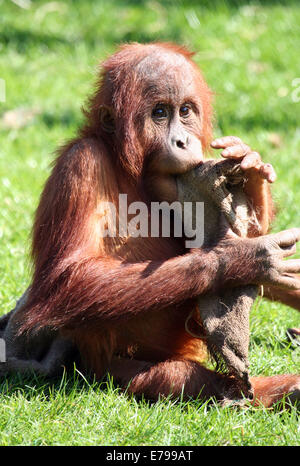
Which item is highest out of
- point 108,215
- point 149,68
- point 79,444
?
point 149,68

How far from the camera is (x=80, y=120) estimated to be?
26.2ft

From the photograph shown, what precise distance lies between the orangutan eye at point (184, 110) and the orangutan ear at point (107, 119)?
1.24 ft

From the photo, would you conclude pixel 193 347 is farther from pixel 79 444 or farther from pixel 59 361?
pixel 79 444

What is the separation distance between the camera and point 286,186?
688 cm

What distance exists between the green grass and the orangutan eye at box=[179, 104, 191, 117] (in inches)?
35.6

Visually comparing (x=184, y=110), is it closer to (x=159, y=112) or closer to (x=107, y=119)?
(x=159, y=112)

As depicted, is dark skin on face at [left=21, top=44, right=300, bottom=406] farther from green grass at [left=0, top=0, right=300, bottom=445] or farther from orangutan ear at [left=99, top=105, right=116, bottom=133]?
green grass at [left=0, top=0, right=300, bottom=445]

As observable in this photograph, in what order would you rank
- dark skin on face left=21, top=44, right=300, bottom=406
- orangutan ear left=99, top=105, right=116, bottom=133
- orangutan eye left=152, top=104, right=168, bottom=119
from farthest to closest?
orangutan ear left=99, top=105, right=116, bottom=133 < orangutan eye left=152, top=104, right=168, bottom=119 < dark skin on face left=21, top=44, right=300, bottom=406

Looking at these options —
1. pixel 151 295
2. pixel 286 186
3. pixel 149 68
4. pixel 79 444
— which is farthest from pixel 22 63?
pixel 79 444

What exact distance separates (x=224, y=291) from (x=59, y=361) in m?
1.07

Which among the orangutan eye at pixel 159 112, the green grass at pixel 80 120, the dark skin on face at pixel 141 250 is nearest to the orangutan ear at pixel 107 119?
the dark skin on face at pixel 141 250

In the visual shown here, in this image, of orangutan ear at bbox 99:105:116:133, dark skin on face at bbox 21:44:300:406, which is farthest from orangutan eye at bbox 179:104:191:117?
orangutan ear at bbox 99:105:116:133

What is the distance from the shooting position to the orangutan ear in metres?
4.34

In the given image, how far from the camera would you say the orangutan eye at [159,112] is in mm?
4227
